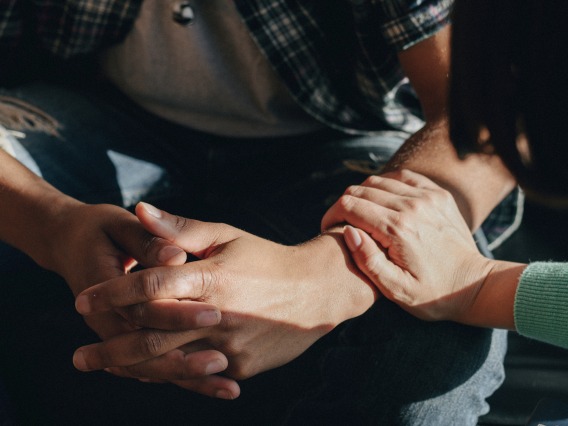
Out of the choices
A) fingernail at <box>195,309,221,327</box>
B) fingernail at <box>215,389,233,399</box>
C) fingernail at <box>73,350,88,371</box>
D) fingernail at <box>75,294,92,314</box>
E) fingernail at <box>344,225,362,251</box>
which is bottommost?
fingernail at <box>215,389,233,399</box>

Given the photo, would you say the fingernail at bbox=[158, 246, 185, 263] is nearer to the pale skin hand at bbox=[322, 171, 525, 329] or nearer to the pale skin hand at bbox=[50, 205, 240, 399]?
the pale skin hand at bbox=[50, 205, 240, 399]

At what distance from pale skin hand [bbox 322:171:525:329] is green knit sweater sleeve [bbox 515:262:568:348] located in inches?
0.9

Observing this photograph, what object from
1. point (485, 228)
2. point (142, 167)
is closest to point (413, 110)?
point (485, 228)

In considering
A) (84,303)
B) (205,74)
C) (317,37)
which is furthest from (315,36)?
(84,303)

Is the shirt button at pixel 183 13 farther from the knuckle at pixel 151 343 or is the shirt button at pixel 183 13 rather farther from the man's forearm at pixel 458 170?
the knuckle at pixel 151 343

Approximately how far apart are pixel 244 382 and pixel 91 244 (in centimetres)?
32

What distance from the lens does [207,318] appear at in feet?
2.49

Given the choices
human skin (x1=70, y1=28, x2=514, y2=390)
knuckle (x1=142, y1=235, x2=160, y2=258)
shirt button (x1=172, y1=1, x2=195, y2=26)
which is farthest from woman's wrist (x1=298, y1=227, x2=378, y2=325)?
shirt button (x1=172, y1=1, x2=195, y2=26)

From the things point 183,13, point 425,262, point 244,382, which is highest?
point 183,13

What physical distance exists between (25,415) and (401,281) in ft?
2.09

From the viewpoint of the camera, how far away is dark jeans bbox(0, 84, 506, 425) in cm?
92

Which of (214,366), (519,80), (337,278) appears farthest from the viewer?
(337,278)

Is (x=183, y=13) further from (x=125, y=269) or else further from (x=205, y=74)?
(x=125, y=269)

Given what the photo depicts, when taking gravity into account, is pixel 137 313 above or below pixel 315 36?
below
